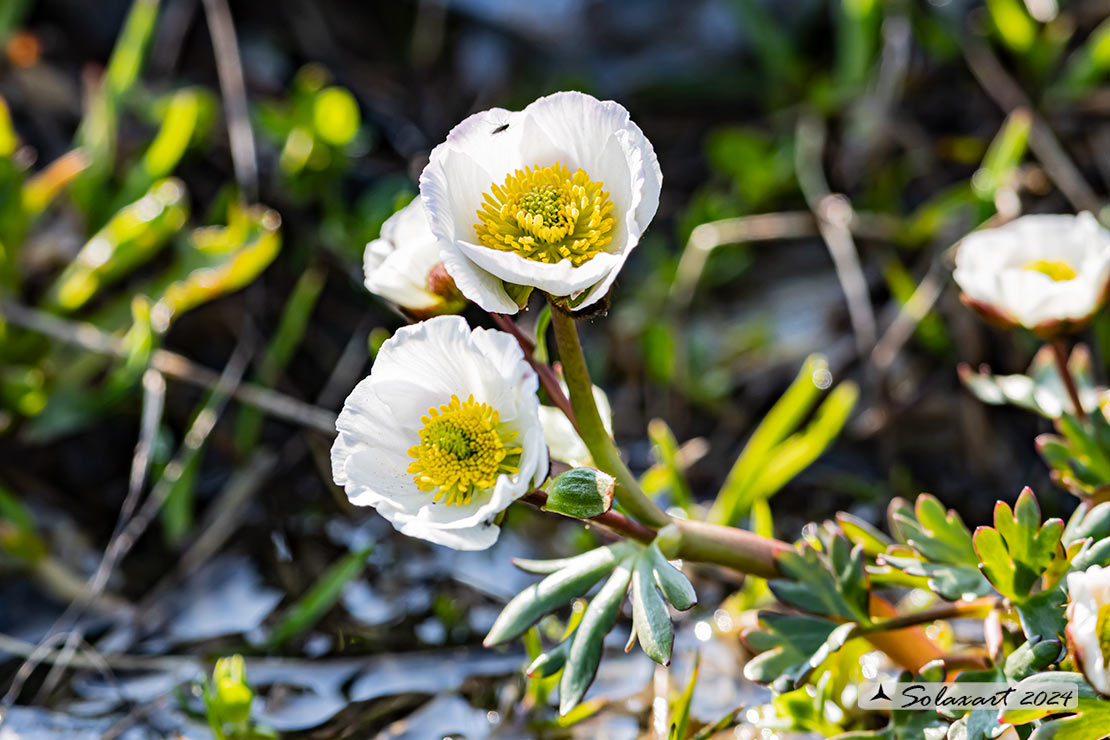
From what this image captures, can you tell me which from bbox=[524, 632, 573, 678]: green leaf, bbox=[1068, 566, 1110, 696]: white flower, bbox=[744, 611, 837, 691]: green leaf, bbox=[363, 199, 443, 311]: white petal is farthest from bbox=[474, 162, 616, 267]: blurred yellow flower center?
bbox=[1068, 566, 1110, 696]: white flower

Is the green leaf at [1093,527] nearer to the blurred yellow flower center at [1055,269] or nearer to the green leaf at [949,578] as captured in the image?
the green leaf at [949,578]

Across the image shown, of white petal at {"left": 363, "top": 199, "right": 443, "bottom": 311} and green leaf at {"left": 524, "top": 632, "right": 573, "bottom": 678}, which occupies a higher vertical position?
white petal at {"left": 363, "top": 199, "right": 443, "bottom": 311}

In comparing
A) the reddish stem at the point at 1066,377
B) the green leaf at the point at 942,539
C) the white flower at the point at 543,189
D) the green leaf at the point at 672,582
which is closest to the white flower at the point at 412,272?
the white flower at the point at 543,189

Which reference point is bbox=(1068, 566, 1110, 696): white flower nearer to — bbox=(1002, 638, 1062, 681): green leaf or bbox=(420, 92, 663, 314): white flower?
bbox=(1002, 638, 1062, 681): green leaf

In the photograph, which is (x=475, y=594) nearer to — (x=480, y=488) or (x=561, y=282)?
(x=480, y=488)

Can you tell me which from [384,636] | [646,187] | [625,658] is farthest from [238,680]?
[646,187]
